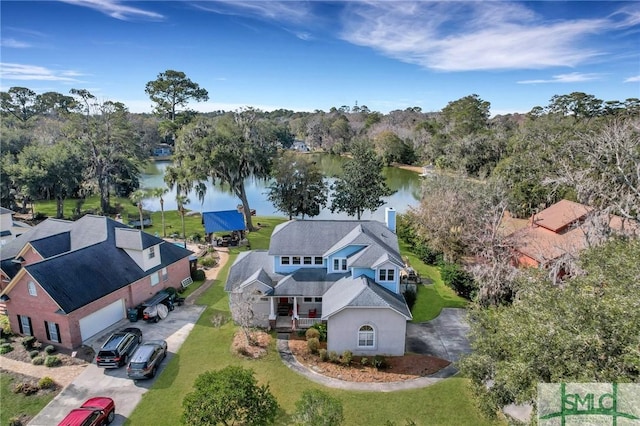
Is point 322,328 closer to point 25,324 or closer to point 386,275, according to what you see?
point 386,275

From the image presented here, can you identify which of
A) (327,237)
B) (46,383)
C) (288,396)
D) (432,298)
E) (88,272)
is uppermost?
(327,237)

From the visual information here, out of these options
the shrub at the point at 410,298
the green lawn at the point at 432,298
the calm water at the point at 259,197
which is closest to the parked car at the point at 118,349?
the green lawn at the point at 432,298

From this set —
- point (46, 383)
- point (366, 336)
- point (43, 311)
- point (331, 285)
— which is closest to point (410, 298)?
point (331, 285)

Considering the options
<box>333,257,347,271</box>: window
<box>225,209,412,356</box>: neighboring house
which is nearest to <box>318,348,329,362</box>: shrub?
<box>225,209,412,356</box>: neighboring house

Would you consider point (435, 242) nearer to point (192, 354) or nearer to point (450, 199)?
point (450, 199)

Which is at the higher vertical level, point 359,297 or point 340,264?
point 340,264

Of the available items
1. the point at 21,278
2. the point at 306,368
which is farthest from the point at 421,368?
the point at 21,278
